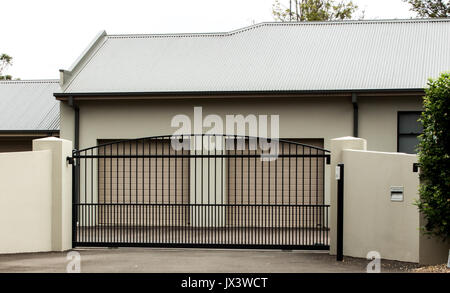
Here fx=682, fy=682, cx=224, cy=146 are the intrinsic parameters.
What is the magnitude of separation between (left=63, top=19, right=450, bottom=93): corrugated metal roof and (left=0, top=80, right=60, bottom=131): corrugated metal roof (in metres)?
1.86

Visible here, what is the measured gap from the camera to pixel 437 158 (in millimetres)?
10133

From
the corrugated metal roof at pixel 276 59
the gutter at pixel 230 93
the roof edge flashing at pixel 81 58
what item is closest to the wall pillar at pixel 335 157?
the gutter at pixel 230 93

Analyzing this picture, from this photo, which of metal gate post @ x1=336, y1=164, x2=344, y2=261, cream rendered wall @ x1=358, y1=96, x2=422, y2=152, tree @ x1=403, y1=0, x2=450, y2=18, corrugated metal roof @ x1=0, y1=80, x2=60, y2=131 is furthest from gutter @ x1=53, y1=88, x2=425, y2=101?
tree @ x1=403, y1=0, x2=450, y2=18

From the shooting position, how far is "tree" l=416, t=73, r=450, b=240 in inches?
395

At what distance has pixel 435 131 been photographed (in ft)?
33.6

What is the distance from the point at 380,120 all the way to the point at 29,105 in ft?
35.8

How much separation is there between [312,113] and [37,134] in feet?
26.3

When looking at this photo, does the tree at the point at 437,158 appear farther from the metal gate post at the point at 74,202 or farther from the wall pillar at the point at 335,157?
the metal gate post at the point at 74,202

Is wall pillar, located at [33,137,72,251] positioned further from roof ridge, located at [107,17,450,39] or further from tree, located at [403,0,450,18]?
tree, located at [403,0,450,18]

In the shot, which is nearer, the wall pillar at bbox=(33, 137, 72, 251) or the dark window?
the wall pillar at bbox=(33, 137, 72, 251)

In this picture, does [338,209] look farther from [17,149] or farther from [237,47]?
[17,149]

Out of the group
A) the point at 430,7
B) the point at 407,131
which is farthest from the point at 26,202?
the point at 430,7

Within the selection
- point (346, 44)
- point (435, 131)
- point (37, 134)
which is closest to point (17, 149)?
point (37, 134)

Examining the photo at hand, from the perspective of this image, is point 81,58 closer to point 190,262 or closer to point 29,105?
point 29,105
